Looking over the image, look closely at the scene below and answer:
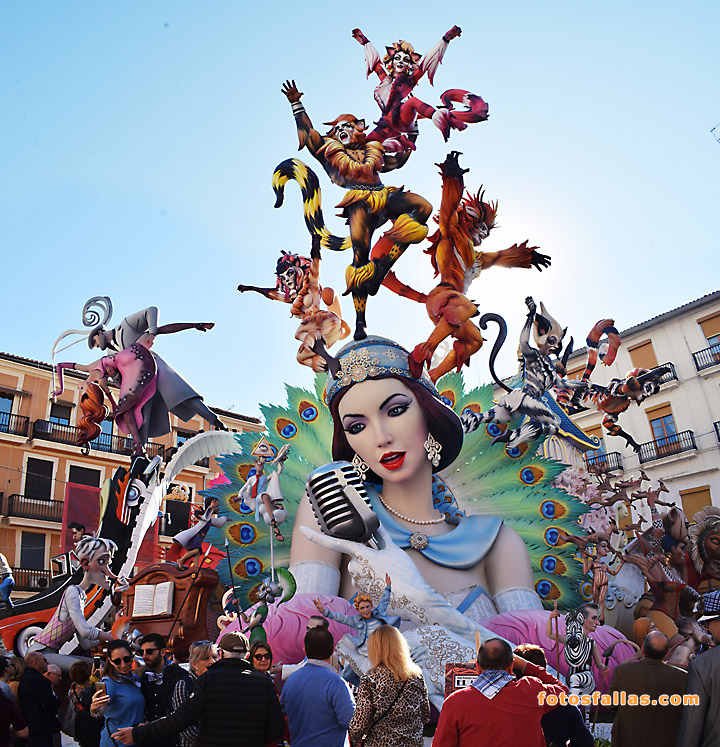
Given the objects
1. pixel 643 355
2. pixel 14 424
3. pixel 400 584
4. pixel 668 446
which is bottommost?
pixel 400 584

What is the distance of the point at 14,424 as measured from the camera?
69.2ft

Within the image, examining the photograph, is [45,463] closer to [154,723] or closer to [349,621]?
[349,621]

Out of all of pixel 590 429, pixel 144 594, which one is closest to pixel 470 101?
pixel 144 594

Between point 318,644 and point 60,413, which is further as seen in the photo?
point 60,413

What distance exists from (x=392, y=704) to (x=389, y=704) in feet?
0.04

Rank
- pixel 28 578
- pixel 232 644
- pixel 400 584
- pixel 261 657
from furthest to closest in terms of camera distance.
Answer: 1. pixel 28 578
2. pixel 400 584
3. pixel 261 657
4. pixel 232 644

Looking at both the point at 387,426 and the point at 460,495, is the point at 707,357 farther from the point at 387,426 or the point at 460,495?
the point at 387,426

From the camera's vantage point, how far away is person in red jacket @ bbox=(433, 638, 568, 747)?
8.32 ft

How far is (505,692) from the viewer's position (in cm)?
260

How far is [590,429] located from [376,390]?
1776 cm

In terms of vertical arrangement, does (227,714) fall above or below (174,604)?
below

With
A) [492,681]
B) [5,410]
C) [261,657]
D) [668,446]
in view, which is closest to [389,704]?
[492,681]

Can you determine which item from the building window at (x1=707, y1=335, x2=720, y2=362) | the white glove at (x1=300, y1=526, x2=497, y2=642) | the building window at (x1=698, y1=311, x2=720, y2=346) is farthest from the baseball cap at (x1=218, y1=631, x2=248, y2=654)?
the building window at (x1=698, y1=311, x2=720, y2=346)

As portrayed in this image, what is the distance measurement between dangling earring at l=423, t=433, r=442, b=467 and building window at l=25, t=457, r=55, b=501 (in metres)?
16.8
